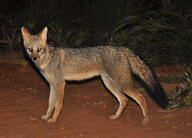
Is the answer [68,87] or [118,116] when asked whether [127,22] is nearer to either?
[68,87]

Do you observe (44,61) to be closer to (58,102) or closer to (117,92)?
(58,102)

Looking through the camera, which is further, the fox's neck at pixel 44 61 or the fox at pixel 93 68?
the fox's neck at pixel 44 61

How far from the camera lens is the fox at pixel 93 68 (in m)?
4.95

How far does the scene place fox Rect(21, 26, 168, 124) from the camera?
4.95 m

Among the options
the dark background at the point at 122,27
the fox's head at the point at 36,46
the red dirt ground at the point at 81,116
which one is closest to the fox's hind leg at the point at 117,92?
the red dirt ground at the point at 81,116

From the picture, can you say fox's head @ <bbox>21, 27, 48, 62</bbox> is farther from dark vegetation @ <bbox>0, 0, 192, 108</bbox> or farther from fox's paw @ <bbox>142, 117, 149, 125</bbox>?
dark vegetation @ <bbox>0, 0, 192, 108</bbox>

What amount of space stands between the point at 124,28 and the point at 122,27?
Result: 0.18m

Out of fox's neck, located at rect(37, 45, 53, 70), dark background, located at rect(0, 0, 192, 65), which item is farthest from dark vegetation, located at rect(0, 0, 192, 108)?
fox's neck, located at rect(37, 45, 53, 70)

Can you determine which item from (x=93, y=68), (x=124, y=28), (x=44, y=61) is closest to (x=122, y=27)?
(x=124, y=28)

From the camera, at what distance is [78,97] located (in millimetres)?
6230

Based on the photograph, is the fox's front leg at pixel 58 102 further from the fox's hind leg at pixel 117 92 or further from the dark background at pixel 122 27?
the dark background at pixel 122 27

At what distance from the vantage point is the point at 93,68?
5273 millimetres

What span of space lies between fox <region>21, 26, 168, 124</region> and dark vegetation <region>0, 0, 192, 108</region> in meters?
1.58

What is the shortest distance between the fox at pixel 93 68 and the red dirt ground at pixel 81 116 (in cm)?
22
